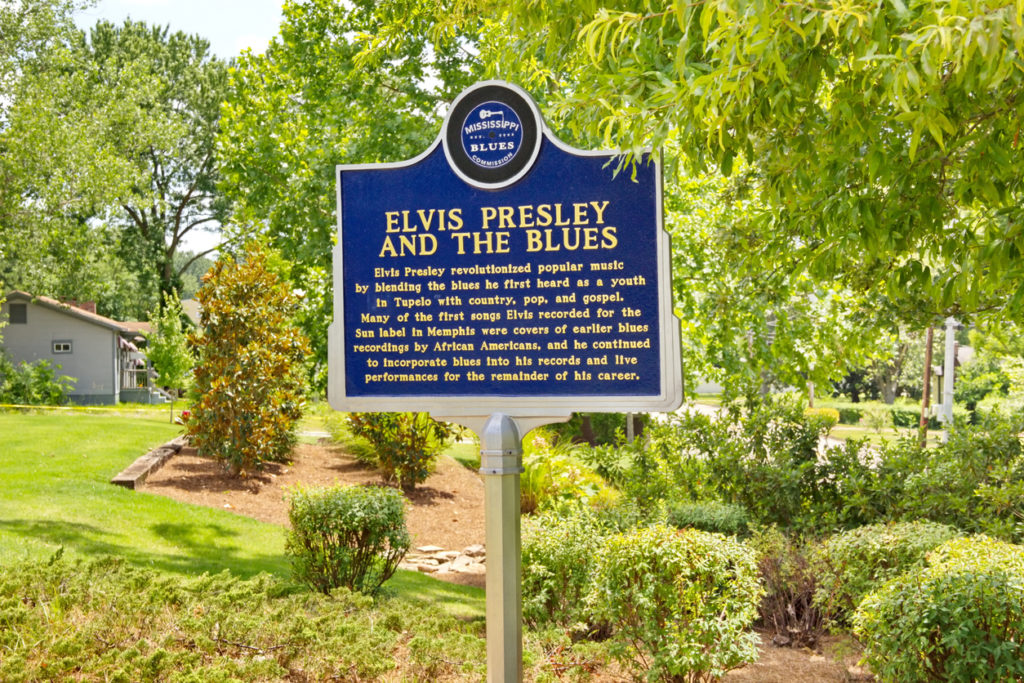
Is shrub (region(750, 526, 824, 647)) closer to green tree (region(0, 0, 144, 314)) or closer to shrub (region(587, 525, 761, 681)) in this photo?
shrub (region(587, 525, 761, 681))

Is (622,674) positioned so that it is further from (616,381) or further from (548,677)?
(616,381)

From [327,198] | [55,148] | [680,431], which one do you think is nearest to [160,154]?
[55,148]

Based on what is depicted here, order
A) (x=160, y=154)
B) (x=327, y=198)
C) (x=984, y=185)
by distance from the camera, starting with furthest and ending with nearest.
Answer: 1. (x=160, y=154)
2. (x=327, y=198)
3. (x=984, y=185)

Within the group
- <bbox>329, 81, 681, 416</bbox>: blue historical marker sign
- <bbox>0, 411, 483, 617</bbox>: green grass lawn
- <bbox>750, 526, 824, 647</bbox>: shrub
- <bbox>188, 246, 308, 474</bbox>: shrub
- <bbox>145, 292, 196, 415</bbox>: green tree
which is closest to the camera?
<bbox>329, 81, 681, 416</bbox>: blue historical marker sign

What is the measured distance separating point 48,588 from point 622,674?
4.02 m

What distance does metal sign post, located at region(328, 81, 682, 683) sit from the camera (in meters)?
3.97

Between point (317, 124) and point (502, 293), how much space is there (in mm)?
10058

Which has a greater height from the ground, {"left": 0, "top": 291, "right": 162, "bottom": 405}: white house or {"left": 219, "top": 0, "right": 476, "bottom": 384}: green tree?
{"left": 219, "top": 0, "right": 476, "bottom": 384}: green tree

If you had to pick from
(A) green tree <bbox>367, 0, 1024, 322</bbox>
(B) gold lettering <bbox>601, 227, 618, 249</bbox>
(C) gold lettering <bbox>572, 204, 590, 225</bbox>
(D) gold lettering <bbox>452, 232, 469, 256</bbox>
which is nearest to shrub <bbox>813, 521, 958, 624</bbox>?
(A) green tree <bbox>367, 0, 1024, 322</bbox>

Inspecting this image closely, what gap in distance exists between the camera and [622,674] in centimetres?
588

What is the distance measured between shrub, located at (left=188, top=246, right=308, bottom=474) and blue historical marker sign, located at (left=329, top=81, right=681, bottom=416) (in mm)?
9850

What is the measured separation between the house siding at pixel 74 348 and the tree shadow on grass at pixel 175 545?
106 feet

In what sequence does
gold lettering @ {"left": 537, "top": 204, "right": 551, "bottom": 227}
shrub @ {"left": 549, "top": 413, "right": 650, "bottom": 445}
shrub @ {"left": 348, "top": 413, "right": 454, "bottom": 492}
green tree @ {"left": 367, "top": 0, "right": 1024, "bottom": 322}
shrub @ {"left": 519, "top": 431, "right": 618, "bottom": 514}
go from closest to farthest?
1. green tree @ {"left": 367, "top": 0, "right": 1024, "bottom": 322}
2. gold lettering @ {"left": 537, "top": 204, "right": 551, "bottom": 227}
3. shrub @ {"left": 519, "top": 431, "right": 618, "bottom": 514}
4. shrub @ {"left": 348, "top": 413, "right": 454, "bottom": 492}
5. shrub @ {"left": 549, "top": 413, "right": 650, "bottom": 445}

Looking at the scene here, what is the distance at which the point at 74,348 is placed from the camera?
39.1 m
